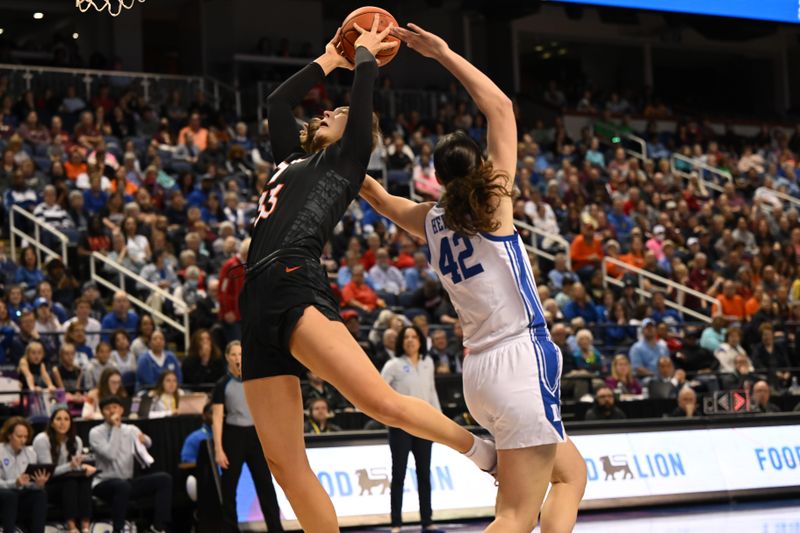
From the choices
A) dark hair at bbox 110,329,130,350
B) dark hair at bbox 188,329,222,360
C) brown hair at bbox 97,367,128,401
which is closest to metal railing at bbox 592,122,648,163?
dark hair at bbox 188,329,222,360

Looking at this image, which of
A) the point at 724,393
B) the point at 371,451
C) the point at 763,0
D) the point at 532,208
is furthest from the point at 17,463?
the point at 763,0

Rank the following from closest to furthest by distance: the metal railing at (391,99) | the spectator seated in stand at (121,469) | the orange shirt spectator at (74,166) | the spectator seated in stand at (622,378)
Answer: the spectator seated in stand at (121,469) < the spectator seated in stand at (622,378) < the orange shirt spectator at (74,166) < the metal railing at (391,99)

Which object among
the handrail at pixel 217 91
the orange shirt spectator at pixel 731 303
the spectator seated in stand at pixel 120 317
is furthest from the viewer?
the handrail at pixel 217 91

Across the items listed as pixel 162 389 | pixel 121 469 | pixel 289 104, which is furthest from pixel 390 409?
pixel 162 389

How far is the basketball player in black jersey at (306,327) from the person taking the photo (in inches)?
174

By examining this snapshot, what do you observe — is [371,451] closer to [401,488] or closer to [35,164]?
[401,488]

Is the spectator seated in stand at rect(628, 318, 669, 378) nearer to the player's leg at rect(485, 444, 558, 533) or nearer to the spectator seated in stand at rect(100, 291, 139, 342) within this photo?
the spectator seated in stand at rect(100, 291, 139, 342)

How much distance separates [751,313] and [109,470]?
10832 mm

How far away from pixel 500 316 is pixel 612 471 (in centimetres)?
683

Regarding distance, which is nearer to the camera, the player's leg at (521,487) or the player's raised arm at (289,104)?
the player's leg at (521,487)

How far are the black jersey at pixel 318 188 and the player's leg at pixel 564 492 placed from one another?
4.35ft

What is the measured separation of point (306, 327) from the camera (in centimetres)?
440

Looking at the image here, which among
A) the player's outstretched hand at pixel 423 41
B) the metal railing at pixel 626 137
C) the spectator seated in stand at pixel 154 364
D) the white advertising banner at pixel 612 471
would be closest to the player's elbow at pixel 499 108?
the player's outstretched hand at pixel 423 41

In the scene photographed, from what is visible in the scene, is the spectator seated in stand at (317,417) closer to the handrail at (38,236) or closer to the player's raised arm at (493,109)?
the handrail at (38,236)
